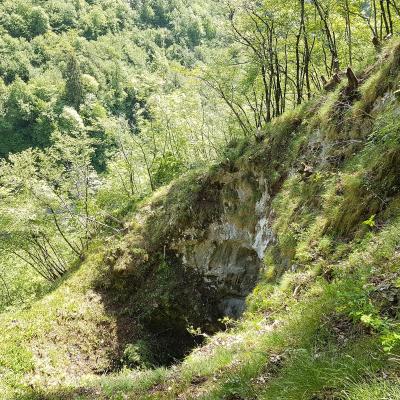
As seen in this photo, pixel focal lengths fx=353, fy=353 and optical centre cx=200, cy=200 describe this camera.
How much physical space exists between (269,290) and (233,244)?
21.8 ft

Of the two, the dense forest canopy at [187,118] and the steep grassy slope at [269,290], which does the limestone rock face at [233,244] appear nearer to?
the steep grassy slope at [269,290]

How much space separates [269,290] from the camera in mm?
7742

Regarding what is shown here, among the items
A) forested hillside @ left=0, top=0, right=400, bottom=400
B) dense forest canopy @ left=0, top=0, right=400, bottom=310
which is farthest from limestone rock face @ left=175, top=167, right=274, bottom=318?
dense forest canopy @ left=0, top=0, right=400, bottom=310

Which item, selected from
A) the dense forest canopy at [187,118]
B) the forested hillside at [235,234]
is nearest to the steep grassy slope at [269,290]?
the forested hillside at [235,234]

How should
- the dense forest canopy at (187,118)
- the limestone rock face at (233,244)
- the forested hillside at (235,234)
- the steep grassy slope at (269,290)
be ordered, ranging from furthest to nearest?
the dense forest canopy at (187,118), the limestone rock face at (233,244), the forested hillside at (235,234), the steep grassy slope at (269,290)

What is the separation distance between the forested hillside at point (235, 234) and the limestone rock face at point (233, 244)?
0.07 metres

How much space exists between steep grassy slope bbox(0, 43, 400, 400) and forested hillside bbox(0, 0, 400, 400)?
42 millimetres

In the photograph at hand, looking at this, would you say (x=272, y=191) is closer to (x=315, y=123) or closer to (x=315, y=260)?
(x=315, y=123)

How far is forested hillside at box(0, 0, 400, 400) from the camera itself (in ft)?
13.5

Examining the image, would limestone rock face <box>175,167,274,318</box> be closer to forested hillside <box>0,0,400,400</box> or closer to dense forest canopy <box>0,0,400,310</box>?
forested hillside <box>0,0,400,400</box>

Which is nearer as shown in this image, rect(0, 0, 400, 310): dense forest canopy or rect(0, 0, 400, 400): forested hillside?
rect(0, 0, 400, 400): forested hillside

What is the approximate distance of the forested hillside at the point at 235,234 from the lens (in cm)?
411

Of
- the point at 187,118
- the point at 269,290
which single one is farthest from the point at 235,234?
the point at 187,118

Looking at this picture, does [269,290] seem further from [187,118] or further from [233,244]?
[187,118]
